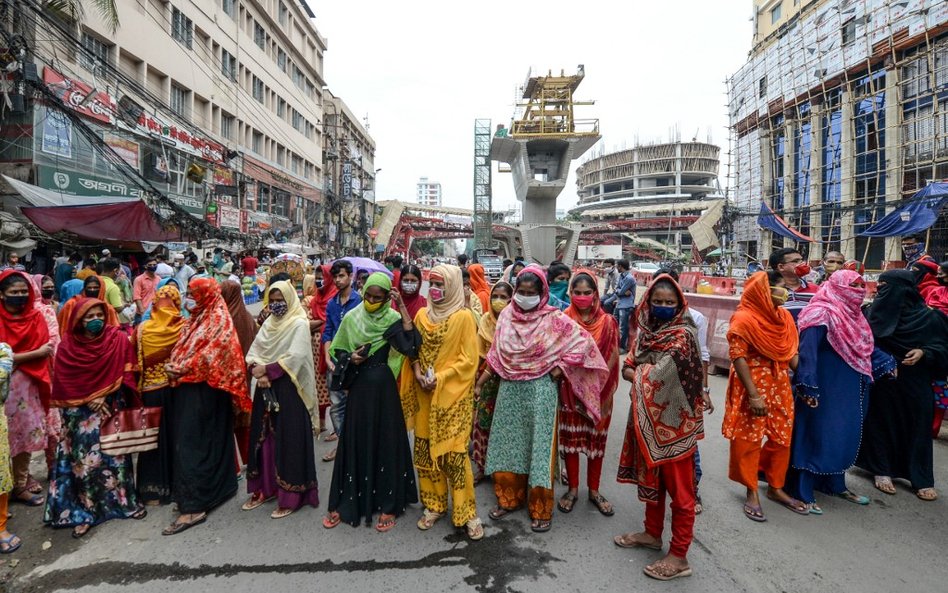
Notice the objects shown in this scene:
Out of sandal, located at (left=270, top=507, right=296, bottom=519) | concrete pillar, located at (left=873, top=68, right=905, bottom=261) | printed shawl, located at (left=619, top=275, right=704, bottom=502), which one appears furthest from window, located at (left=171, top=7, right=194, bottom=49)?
concrete pillar, located at (left=873, top=68, right=905, bottom=261)

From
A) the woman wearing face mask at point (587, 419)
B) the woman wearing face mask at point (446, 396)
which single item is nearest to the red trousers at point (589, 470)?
the woman wearing face mask at point (587, 419)

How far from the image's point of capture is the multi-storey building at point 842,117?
16938 millimetres

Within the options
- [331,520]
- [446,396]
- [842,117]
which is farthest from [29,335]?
[842,117]

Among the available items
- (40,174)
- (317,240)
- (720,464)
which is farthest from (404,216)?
(720,464)

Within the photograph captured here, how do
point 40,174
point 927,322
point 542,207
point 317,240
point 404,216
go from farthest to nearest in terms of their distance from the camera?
point 404,216 < point 542,207 < point 317,240 < point 40,174 < point 927,322

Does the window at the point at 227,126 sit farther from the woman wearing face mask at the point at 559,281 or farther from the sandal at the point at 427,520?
the sandal at the point at 427,520

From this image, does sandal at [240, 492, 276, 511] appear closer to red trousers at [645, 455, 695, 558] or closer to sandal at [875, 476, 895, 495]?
red trousers at [645, 455, 695, 558]

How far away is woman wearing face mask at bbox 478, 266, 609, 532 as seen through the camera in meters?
2.80

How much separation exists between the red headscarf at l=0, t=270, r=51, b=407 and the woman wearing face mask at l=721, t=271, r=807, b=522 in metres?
4.32

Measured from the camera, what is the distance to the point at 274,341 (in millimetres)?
2990

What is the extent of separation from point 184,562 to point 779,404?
357 centimetres

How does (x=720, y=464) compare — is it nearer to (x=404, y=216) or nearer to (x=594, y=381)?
(x=594, y=381)

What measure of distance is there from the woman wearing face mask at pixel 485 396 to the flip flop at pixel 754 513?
1710 millimetres

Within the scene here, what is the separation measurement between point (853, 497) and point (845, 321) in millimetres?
1218
